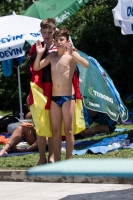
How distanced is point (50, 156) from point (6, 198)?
5.66 feet

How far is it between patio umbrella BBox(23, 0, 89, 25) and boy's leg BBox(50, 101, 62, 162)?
578cm

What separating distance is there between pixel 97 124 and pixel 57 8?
3154mm

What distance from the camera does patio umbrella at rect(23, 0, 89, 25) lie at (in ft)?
44.1

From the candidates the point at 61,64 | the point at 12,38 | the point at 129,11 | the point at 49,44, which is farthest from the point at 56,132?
the point at 12,38

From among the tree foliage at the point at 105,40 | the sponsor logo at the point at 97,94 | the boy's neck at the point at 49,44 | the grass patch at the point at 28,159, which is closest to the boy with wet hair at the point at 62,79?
the boy's neck at the point at 49,44

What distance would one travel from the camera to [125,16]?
32.1 feet

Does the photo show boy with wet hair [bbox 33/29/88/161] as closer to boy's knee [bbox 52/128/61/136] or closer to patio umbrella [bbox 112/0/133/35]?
boy's knee [bbox 52/128/61/136]

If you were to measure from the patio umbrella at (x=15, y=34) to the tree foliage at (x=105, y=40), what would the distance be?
248 inches

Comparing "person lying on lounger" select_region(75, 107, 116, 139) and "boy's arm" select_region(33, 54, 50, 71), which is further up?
"boy's arm" select_region(33, 54, 50, 71)

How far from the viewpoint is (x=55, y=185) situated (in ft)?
23.7

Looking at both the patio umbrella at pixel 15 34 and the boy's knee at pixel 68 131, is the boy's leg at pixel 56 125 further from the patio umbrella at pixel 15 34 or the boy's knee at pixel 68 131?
the patio umbrella at pixel 15 34

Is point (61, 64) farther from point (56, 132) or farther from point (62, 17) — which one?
point (62, 17)

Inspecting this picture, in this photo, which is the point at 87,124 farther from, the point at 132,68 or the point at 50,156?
the point at 132,68

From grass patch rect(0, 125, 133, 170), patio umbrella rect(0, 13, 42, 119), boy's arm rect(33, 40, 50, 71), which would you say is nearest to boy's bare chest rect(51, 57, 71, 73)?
boy's arm rect(33, 40, 50, 71)
